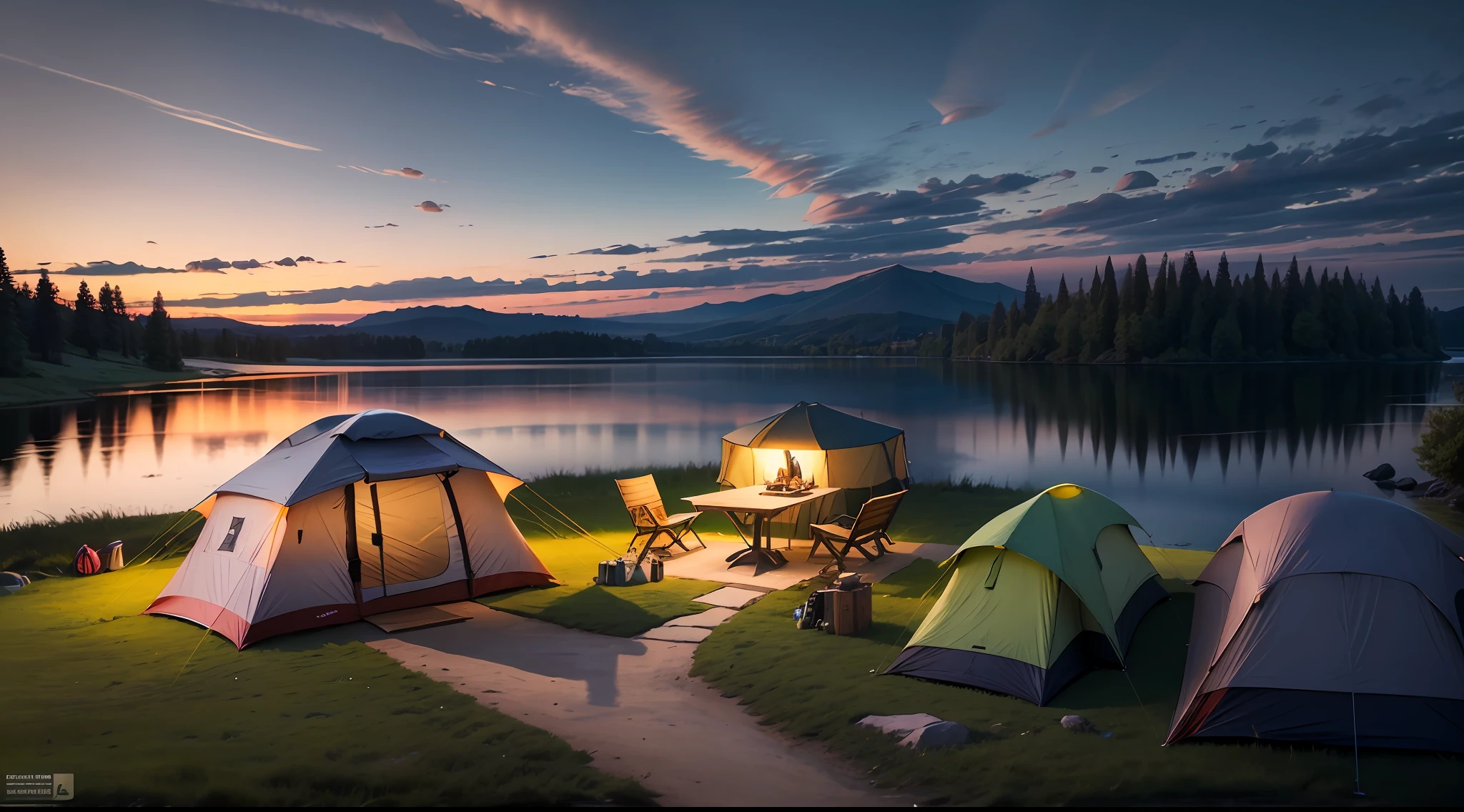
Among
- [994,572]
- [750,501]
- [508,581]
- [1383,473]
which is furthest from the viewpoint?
[1383,473]

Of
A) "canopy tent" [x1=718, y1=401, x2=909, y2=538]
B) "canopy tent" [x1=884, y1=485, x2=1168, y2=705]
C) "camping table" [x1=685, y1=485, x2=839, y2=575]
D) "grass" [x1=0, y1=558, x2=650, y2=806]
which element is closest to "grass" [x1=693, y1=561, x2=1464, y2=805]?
"canopy tent" [x1=884, y1=485, x2=1168, y2=705]

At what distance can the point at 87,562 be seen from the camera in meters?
11.9

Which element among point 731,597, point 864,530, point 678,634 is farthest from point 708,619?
point 864,530

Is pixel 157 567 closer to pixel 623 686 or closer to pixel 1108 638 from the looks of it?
pixel 623 686

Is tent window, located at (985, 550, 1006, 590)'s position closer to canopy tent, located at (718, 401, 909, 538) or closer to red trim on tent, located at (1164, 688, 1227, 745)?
red trim on tent, located at (1164, 688, 1227, 745)

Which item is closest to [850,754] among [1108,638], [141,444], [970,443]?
[1108,638]

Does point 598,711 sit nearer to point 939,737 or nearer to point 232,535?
point 939,737

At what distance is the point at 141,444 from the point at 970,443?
3919cm

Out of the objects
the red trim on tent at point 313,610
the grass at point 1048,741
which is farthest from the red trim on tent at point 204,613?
the grass at point 1048,741

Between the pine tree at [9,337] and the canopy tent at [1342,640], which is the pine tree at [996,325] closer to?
the pine tree at [9,337]

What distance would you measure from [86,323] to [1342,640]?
115921mm

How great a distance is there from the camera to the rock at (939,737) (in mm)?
5367

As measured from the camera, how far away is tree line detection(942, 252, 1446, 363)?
9556 centimetres

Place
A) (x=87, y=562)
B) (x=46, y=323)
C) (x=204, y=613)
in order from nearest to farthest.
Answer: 1. (x=204, y=613)
2. (x=87, y=562)
3. (x=46, y=323)
